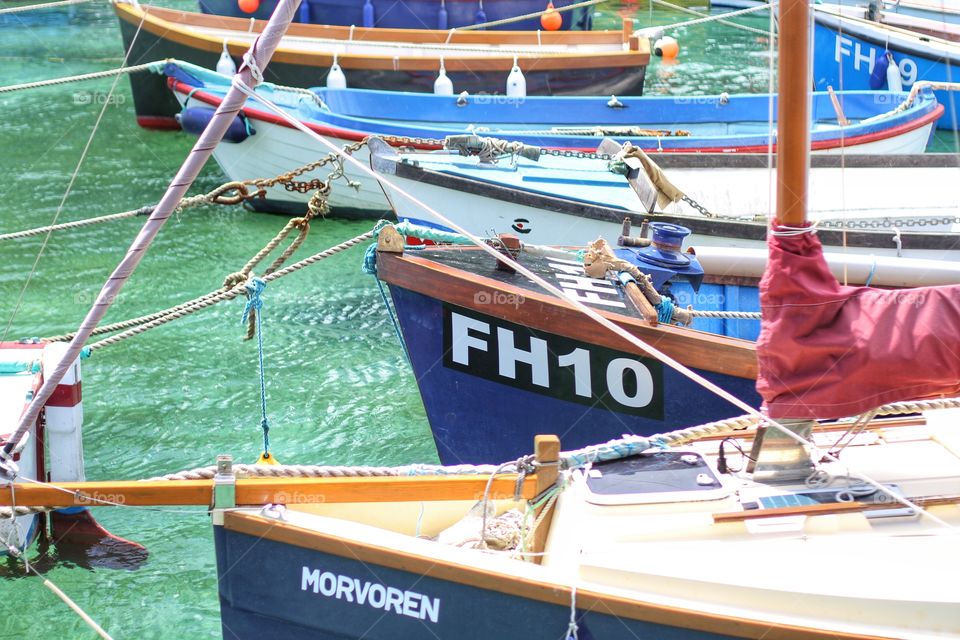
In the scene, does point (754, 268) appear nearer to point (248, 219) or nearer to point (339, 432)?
point (339, 432)

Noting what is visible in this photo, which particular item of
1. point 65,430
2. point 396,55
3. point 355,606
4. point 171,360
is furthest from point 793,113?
point 396,55

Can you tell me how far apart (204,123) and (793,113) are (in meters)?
7.78

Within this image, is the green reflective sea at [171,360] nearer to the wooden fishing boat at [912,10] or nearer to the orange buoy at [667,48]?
the orange buoy at [667,48]

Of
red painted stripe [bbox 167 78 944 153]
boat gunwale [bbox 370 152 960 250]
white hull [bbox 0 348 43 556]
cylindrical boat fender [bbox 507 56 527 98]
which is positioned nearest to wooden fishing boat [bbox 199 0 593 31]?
cylindrical boat fender [bbox 507 56 527 98]

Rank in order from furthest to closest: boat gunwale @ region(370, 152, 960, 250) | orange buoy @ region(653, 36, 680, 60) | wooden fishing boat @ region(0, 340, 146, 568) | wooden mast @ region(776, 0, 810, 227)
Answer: orange buoy @ region(653, 36, 680, 60)
boat gunwale @ region(370, 152, 960, 250)
wooden fishing boat @ region(0, 340, 146, 568)
wooden mast @ region(776, 0, 810, 227)

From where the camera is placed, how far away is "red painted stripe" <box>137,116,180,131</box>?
13211 mm

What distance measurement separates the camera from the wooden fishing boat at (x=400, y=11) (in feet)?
46.7

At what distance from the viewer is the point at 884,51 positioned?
1410 centimetres

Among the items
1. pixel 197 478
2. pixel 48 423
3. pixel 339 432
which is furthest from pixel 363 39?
pixel 197 478

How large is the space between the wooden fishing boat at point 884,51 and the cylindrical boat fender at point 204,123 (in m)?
6.67

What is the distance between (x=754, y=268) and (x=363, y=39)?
26.0 ft

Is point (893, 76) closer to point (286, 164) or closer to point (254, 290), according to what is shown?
point (286, 164)

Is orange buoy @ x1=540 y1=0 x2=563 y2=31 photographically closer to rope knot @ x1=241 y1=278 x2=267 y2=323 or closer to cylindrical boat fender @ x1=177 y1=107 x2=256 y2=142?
cylindrical boat fender @ x1=177 y1=107 x2=256 y2=142

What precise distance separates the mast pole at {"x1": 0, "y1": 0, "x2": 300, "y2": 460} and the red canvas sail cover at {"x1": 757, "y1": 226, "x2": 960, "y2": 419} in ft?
5.53
